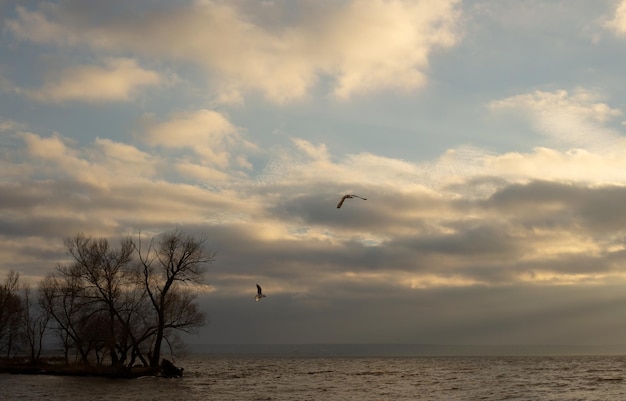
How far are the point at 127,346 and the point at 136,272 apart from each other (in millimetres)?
8277

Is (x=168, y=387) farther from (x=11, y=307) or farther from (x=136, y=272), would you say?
(x=11, y=307)

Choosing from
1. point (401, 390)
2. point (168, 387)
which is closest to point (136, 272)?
point (168, 387)

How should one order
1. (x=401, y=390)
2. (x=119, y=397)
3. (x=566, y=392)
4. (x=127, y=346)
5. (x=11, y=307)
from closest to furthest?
(x=119, y=397) → (x=566, y=392) → (x=401, y=390) → (x=127, y=346) → (x=11, y=307)

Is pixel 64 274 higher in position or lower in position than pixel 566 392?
higher

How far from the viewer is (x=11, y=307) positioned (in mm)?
86938

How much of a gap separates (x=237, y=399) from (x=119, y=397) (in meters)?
8.65

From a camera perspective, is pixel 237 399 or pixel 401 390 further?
pixel 401 390

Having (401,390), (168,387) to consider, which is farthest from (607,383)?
(168,387)

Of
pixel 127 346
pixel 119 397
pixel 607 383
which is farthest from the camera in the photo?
pixel 127 346

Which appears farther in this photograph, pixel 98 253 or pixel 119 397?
pixel 98 253

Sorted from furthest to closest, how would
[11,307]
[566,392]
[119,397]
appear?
[11,307], [566,392], [119,397]

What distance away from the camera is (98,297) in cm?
6544

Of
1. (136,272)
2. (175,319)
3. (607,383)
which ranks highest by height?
(136,272)

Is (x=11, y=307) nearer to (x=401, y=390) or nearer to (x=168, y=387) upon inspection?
(x=168, y=387)
